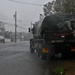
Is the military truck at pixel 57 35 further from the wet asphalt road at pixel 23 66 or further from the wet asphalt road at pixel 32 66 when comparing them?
the wet asphalt road at pixel 23 66

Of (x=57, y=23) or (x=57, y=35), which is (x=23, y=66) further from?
(x=57, y=23)

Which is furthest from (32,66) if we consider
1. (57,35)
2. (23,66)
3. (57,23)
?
(57,23)

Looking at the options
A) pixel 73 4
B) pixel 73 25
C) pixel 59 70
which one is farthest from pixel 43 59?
pixel 73 4

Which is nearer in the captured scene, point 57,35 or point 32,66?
point 32,66

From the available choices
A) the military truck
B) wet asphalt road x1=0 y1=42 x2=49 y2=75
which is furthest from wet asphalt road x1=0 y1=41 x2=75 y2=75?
the military truck

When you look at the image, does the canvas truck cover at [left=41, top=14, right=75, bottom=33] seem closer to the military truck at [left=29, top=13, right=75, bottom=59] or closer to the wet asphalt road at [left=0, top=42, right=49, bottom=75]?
the military truck at [left=29, top=13, right=75, bottom=59]

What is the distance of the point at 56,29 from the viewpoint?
1777cm

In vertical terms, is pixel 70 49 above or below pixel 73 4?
below

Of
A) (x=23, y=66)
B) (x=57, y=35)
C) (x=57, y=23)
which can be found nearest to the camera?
(x=23, y=66)

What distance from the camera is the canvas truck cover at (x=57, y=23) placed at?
17.6 m

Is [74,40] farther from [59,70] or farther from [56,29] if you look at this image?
[59,70]

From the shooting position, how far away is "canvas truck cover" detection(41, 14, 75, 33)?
57.8 feet

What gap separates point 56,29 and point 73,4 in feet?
27.9

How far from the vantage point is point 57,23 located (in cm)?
1820
